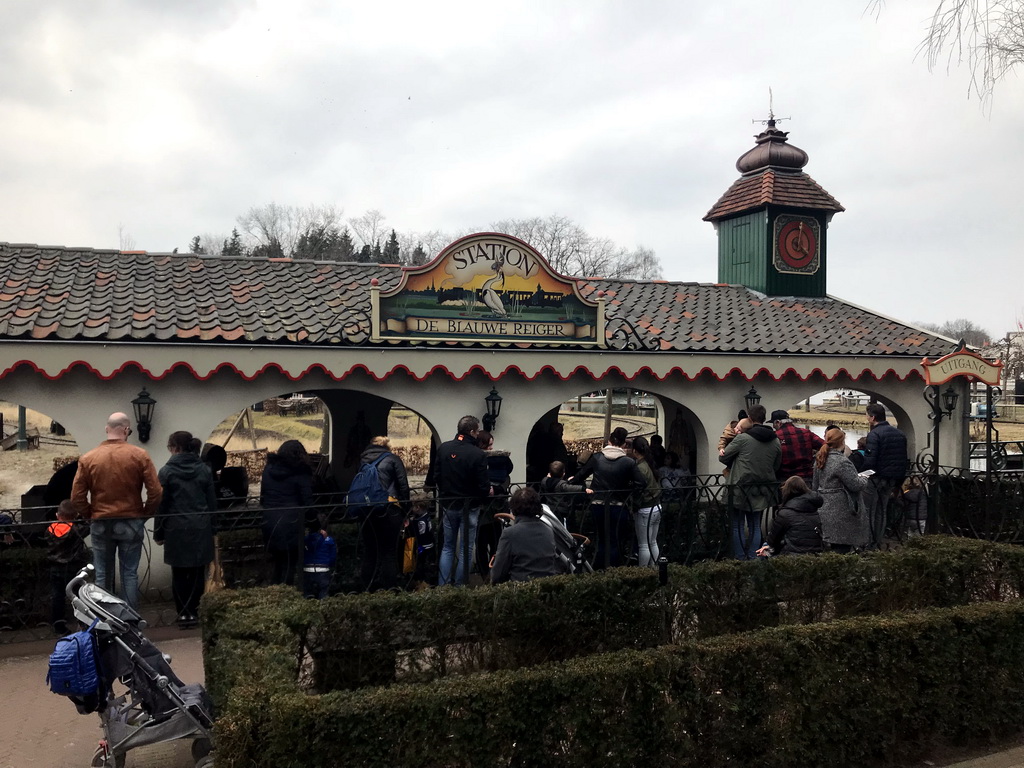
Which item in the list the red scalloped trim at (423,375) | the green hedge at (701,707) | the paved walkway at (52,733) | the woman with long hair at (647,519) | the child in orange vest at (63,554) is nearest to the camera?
the green hedge at (701,707)

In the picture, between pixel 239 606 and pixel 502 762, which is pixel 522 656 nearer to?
pixel 502 762

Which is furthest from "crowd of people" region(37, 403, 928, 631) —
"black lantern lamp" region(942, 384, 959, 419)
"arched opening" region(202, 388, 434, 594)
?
"black lantern lamp" region(942, 384, 959, 419)

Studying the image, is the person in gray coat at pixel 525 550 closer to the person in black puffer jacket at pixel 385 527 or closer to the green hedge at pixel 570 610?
the green hedge at pixel 570 610

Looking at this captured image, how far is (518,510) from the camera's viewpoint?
601 centimetres

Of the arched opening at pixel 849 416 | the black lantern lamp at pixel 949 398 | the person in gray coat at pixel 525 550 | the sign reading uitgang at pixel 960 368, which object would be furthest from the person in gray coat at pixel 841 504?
the black lantern lamp at pixel 949 398

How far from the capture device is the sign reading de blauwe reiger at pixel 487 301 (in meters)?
10.7

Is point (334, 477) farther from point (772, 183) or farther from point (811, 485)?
point (772, 183)

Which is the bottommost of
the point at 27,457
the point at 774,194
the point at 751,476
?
the point at 27,457

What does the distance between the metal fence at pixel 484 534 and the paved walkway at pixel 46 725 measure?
29.7 inches

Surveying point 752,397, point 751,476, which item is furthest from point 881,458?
point 752,397

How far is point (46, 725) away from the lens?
5.55 metres

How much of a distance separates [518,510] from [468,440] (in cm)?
217

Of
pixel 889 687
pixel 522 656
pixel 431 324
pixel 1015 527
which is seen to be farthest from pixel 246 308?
pixel 1015 527

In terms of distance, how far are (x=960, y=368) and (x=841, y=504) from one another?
5.10 m
